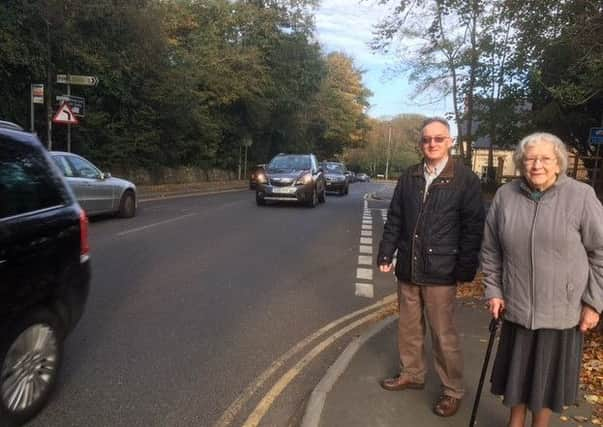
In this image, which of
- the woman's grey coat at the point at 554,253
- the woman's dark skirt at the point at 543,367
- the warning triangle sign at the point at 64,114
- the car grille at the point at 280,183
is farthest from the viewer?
the car grille at the point at 280,183

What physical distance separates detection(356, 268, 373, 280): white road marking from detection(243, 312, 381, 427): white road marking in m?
2.17

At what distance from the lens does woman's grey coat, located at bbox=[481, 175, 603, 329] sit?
9.61 feet

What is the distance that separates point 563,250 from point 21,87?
712 inches

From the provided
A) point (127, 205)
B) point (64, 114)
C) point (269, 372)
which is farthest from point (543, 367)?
point (64, 114)

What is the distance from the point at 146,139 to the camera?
25.3 m

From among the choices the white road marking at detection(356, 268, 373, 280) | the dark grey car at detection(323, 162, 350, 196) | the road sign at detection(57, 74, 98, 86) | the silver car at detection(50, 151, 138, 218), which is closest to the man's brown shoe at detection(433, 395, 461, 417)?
the white road marking at detection(356, 268, 373, 280)

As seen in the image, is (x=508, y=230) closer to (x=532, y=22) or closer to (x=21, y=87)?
(x=532, y=22)

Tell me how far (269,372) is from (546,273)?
2540 millimetres

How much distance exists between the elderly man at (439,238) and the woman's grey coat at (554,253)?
629 millimetres

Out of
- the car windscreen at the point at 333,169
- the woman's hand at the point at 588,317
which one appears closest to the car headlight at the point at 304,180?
the car windscreen at the point at 333,169

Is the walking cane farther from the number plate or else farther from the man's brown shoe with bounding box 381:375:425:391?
the number plate

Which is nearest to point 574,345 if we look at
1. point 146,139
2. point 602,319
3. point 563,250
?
point 563,250

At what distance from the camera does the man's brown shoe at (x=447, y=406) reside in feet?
12.6

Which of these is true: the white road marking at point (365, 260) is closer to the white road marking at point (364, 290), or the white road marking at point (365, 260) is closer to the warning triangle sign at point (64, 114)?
the white road marking at point (364, 290)
